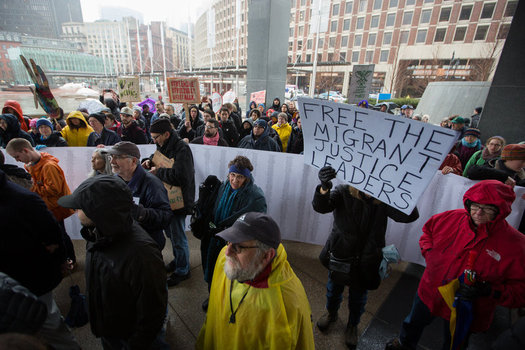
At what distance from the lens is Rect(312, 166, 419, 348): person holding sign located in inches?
85.4

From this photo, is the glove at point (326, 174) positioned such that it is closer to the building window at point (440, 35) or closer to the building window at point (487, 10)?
the building window at point (440, 35)

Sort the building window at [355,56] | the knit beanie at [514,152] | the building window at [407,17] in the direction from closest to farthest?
the knit beanie at [514,152] < the building window at [407,17] < the building window at [355,56]

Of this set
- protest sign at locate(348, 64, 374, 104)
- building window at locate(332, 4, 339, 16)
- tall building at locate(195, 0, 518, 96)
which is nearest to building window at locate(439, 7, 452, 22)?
tall building at locate(195, 0, 518, 96)

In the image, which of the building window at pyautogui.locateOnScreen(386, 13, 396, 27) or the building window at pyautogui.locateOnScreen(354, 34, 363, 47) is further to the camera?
the building window at pyautogui.locateOnScreen(354, 34, 363, 47)

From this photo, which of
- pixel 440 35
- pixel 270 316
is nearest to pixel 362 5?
pixel 440 35

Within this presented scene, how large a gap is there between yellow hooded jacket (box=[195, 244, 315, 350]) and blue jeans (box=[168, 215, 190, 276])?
69.8 inches

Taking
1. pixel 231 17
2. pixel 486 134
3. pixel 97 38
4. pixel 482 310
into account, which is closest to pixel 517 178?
pixel 482 310

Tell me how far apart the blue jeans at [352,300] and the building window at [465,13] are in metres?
54.0

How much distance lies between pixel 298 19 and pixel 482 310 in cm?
6447

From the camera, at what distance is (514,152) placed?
9.51 feet

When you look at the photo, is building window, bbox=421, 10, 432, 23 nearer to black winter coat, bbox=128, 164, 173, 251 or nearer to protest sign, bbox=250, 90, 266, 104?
protest sign, bbox=250, 90, 266, 104

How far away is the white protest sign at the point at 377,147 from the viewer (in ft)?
5.22

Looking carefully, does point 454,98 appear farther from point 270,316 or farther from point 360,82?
point 270,316

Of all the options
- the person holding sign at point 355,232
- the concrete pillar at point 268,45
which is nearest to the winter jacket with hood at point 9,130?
the person holding sign at point 355,232
